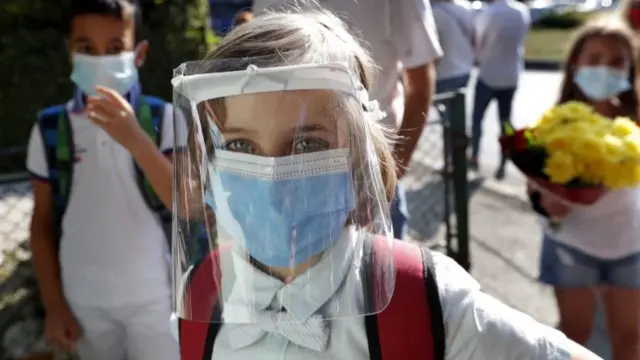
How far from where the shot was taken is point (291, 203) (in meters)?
1.32

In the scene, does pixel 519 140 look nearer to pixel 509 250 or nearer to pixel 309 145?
pixel 309 145

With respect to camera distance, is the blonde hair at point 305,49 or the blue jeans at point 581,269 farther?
the blue jeans at point 581,269

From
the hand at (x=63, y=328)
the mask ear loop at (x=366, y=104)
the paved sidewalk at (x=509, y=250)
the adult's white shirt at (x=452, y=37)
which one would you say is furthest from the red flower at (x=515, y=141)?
the adult's white shirt at (x=452, y=37)

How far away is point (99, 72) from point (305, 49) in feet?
4.49

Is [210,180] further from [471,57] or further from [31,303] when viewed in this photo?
[471,57]

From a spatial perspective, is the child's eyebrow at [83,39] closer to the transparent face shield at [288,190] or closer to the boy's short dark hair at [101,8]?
the boy's short dark hair at [101,8]

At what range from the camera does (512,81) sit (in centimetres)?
677

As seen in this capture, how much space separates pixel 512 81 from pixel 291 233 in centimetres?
587

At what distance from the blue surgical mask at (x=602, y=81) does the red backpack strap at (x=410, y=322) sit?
2.07m

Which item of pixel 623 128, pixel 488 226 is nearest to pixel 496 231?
pixel 488 226

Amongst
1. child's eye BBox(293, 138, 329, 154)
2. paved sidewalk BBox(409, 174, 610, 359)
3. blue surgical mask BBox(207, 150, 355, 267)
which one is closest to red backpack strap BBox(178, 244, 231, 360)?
blue surgical mask BBox(207, 150, 355, 267)

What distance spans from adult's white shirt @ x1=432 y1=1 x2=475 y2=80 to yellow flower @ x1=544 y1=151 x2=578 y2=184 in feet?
12.6

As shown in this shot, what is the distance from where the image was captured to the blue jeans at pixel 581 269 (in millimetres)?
2766

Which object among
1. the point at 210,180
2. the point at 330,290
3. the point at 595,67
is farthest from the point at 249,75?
the point at 595,67
